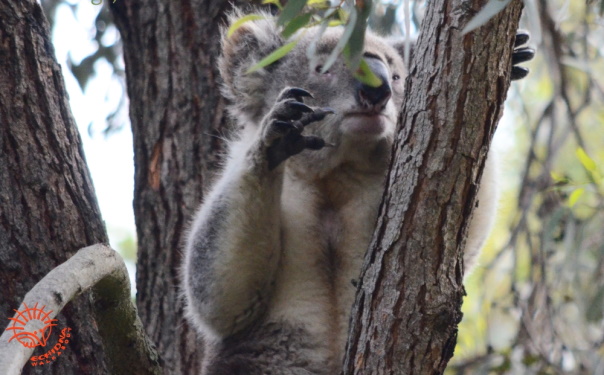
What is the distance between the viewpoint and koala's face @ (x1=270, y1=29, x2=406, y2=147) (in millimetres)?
2480

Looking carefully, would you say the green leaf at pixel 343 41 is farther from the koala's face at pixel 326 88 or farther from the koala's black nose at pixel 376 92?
the koala's black nose at pixel 376 92

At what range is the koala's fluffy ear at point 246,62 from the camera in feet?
9.71

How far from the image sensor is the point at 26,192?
2070 millimetres

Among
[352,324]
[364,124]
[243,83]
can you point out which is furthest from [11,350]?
[243,83]

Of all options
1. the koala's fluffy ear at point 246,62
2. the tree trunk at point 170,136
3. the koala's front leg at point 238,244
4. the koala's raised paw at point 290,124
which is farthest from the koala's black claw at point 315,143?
the tree trunk at point 170,136

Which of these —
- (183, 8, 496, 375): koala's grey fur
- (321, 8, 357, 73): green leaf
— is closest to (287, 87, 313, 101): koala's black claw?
(183, 8, 496, 375): koala's grey fur

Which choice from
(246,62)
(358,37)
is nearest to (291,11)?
(358,37)

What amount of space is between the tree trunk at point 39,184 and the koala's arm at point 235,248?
457mm

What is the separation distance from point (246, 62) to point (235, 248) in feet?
2.65

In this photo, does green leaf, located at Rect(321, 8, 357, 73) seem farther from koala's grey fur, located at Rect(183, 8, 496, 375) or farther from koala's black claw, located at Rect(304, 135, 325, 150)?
koala's grey fur, located at Rect(183, 8, 496, 375)

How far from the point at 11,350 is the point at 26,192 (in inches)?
36.7

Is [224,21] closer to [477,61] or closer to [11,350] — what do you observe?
[477,61]

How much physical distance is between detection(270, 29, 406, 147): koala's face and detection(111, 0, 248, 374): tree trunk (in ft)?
1.28

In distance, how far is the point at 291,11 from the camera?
1.66 meters
